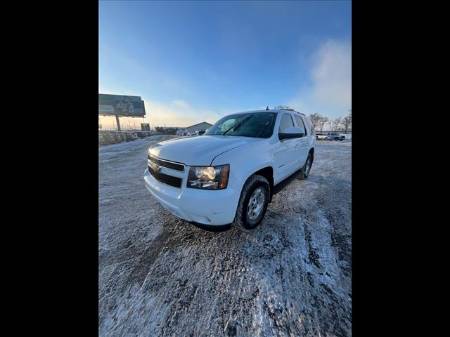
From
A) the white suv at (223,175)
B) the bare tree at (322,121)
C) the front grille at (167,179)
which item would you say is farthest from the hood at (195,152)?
the bare tree at (322,121)

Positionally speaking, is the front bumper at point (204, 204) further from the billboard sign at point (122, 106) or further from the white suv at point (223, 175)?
the billboard sign at point (122, 106)

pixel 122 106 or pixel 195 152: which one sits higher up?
pixel 122 106

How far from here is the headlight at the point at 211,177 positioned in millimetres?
2016

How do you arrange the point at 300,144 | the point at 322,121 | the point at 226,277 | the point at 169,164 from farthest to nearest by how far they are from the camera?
1. the point at 322,121
2. the point at 300,144
3. the point at 169,164
4. the point at 226,277

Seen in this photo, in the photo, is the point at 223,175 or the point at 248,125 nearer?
the point at 223,175

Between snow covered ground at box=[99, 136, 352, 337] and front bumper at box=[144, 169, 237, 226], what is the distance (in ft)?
1.76

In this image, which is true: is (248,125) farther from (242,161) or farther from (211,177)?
(211,177)

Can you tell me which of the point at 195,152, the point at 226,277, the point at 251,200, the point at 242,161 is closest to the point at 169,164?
the point at 195,152

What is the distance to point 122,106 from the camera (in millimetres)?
46812

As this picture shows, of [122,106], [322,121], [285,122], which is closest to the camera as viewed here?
[285,122]

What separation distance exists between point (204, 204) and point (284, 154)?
6.43 ft

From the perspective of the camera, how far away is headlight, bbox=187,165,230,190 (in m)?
2.02
